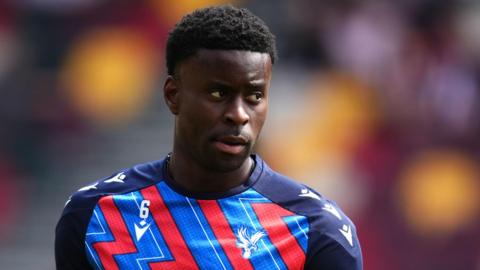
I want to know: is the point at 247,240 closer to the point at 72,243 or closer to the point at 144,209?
the point at 144,209

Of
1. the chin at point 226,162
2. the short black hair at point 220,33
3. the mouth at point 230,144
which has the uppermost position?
the short black hair at point 220,33

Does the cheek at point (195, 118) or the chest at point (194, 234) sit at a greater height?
the cheek at point (195, 118)

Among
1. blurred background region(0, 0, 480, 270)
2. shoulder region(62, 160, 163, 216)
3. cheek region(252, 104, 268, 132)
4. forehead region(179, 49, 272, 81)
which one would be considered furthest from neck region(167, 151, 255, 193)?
blurred background region(0, 0, 480, 270)

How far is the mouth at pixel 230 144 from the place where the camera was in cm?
379

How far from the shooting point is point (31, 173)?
11.0 m

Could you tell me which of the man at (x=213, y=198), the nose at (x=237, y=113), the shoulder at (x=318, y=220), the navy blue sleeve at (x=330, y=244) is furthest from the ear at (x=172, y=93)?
the navy blue sleeve at (x=330, y=244)

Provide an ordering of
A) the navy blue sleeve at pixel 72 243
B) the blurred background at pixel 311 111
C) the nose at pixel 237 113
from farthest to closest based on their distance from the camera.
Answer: the blurred background at pixel 311 111 < the navy blue sleeve at pixel 72 243 < the nose at pixel 237 113

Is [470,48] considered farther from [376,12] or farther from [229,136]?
[229,136]

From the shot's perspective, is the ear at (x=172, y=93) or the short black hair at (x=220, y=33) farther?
the ear at (x=172, y=93)

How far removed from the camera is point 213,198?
13.1ft

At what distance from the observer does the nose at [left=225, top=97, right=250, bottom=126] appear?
12.3 feet

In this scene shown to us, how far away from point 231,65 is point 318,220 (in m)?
0.63

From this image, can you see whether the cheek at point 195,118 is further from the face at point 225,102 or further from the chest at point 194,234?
the chest at point 194,234

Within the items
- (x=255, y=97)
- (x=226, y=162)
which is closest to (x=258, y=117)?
(x=255, y=97)
